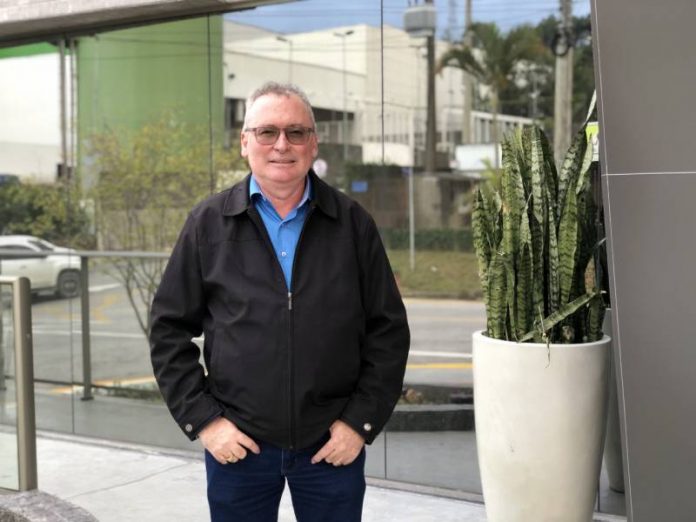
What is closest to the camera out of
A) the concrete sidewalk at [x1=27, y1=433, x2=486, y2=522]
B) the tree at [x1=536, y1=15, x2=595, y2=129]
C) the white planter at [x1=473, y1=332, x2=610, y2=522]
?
the white planter at [x1=473, y1=332, x2=610, y2=522]

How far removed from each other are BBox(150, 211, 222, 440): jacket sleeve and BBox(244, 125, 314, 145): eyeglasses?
0.30m

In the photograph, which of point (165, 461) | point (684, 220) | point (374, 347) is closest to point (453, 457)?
point (165, 461)

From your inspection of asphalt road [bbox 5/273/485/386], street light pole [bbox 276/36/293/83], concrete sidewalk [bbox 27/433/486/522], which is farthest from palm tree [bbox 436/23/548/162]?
concrete sidewalk [bbox 27/433/486/522]

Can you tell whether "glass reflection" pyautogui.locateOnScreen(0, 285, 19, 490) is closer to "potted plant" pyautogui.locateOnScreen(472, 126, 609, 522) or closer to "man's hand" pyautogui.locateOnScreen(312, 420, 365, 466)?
"potted plant" pyautogui.locateOnScreen(472, 126, 609, 522)

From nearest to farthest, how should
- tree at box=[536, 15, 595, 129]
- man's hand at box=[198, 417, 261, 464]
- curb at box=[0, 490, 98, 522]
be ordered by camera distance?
1. man's hand at box=[198, 417, 261, 464]
2. curb at box=[0, 490, 98, 522]
3. tree at box=[536, 15, 595, 129]

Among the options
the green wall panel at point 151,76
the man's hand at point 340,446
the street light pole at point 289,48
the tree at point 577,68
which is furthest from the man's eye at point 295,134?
the tree at point 577,68

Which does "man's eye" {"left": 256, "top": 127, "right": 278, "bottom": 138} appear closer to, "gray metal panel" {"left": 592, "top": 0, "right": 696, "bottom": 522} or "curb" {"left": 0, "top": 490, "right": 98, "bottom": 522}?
"gray metal panel" {"left": 592, "top": 0, "right": 696, "bottom": 522}

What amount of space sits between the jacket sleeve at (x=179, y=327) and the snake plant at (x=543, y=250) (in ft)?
5.54

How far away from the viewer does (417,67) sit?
6.11 metres

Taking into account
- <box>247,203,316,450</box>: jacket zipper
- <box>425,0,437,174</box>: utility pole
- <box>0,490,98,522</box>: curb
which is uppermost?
<box>425,0,437,174</box>: utility pole

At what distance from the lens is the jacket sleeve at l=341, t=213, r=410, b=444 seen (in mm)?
2465

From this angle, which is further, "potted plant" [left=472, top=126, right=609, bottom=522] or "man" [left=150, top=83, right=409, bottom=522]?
"potted plant" [left=472, top=126, right=609, bottom=522]

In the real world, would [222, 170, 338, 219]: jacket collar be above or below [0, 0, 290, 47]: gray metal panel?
below

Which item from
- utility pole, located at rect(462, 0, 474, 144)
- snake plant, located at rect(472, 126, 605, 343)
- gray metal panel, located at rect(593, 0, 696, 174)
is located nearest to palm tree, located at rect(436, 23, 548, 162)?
utility pole, located at rect(462, 0, 474, 144)
